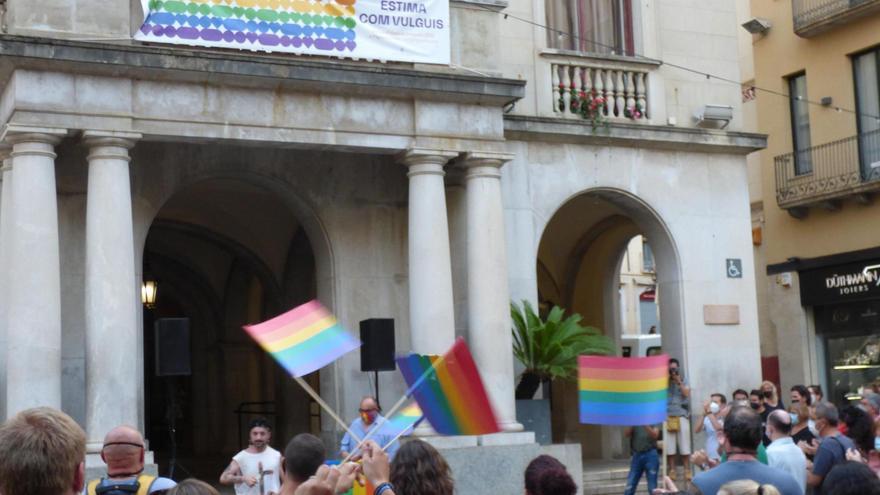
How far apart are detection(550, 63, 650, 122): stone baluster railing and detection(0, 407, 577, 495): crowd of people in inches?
→ 516

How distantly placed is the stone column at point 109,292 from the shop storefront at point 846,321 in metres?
15.6

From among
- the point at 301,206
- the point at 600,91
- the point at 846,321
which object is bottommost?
the point at 846,321

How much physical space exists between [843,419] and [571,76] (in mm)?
11217

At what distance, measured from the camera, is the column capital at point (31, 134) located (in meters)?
15.5

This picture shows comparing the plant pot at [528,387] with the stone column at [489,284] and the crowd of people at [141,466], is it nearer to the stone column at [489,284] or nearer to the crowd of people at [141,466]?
the stone column at [489,284]

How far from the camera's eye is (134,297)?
53.1 ft

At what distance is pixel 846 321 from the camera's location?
27.5m

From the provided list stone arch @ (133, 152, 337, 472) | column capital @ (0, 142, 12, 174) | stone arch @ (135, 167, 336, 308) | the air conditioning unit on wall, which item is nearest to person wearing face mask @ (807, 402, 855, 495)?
stone arch @ (133, 152, 337, 472)

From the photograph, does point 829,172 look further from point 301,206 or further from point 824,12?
point 301,206

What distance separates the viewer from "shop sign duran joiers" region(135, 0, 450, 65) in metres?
Answer: 16.5

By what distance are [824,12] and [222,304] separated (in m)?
13.8

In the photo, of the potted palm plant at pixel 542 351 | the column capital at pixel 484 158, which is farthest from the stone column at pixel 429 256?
the potted palm plant at pixel 542 351

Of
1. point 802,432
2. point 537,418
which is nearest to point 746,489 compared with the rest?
point 802,432

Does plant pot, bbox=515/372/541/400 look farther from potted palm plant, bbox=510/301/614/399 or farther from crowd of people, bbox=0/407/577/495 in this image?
crowd of people, bbox=0/407/577/495
